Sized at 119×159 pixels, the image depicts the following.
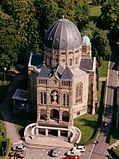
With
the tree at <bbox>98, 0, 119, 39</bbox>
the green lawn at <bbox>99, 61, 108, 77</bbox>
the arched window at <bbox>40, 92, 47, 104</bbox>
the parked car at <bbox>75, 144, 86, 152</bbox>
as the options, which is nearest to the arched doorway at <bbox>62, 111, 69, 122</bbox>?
the arched window at <bbox>40, 92, 47, 104</bbox>

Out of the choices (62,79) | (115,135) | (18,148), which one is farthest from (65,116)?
(18,148)

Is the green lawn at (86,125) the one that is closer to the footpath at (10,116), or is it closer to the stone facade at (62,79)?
the stone facade at (62,79)

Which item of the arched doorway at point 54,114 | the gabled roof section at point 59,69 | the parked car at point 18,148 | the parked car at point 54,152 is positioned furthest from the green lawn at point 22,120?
the gabled roof section at point 59,69

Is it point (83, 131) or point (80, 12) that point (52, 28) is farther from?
point (80, 12)

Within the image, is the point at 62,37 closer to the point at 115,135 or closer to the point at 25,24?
the point at 115,135

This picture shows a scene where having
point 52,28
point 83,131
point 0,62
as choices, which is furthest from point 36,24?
point 83,131
